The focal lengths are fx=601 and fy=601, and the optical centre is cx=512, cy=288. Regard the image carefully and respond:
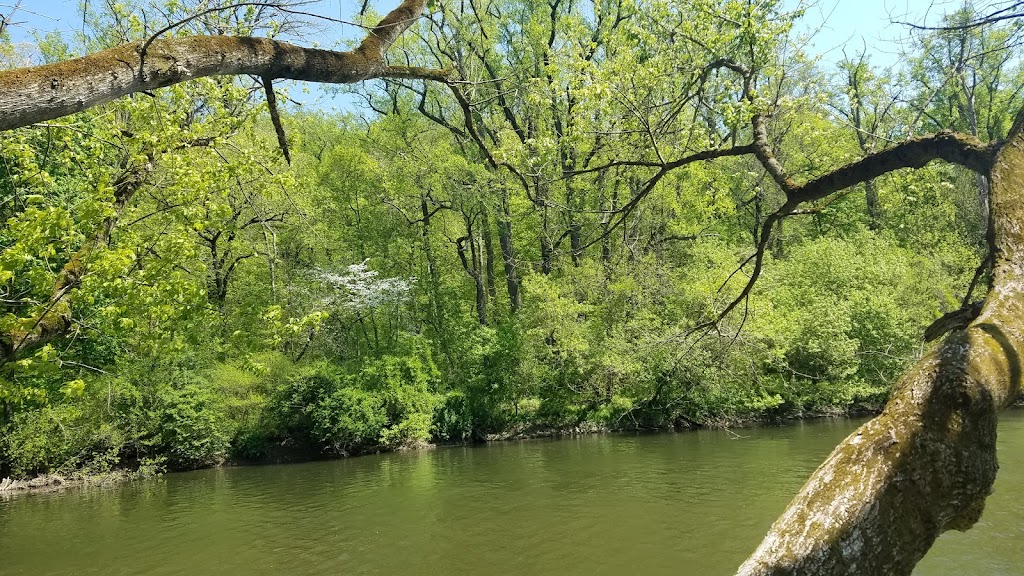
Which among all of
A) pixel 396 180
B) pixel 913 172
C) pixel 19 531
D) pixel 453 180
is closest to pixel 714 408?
pixel 453 180

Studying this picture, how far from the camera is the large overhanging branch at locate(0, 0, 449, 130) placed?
2320 millimetres

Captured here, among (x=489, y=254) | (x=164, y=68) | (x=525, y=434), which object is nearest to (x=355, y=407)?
(x=525, y=434)

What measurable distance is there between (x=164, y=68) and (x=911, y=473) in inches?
126

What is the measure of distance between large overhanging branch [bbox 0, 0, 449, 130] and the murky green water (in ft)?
22.8

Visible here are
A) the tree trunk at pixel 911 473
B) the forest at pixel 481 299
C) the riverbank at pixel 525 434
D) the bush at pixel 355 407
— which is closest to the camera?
the tree trunk at pixel 911 473

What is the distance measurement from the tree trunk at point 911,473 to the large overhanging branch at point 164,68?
290 cm

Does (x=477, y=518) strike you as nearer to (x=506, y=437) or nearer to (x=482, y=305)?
(x=506, y=437)

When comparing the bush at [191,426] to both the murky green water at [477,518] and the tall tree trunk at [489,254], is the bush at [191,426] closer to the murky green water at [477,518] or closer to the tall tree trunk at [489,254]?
the murky green water at [477,518]

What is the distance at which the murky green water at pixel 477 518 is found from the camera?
8.51 metres

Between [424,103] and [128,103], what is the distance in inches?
756

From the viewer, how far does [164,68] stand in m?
2.73

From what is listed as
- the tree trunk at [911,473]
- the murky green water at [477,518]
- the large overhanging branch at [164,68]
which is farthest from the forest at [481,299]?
the tree trunk at [911,473]

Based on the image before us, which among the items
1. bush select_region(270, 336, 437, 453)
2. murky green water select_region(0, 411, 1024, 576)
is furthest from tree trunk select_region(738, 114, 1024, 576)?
bush select_region(270, 336, 437, 453)

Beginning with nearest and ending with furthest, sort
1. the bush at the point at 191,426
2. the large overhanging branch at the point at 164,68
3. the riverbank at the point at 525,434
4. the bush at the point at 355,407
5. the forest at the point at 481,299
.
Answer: the large overhanging branch at the point at 164,68
the forest at the point at 481,299
the bush at the point at 191,426
the riverbank at the point at 525,434
the bush at the point at 355,407
